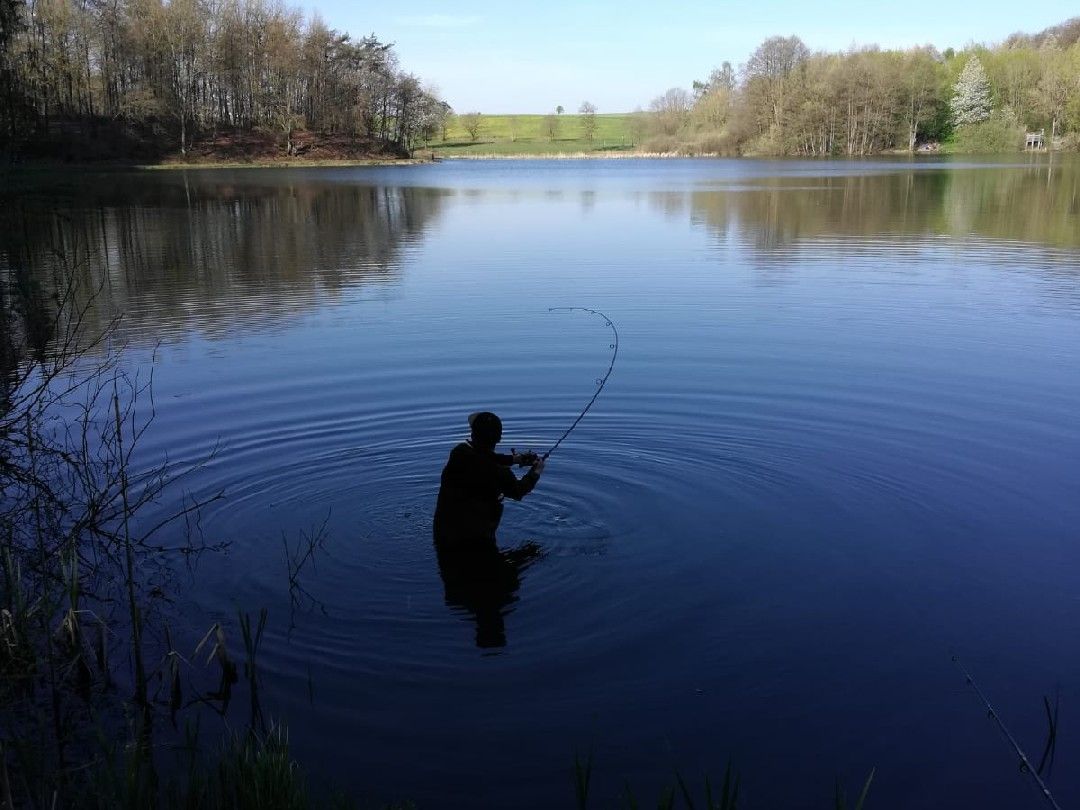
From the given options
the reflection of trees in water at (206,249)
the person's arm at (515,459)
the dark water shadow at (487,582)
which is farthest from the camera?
the reflection of trees in water at (206,249)

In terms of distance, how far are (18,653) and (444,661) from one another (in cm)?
266

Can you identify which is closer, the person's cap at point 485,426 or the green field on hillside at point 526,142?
the person's cap at point 485,426

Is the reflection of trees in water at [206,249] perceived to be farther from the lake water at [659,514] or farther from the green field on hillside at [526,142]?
the green field on hillside at [526,142]

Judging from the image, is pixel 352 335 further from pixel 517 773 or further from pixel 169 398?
pixel 517 773

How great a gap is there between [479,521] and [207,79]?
109358mm

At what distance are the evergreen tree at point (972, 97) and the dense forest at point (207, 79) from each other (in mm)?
68503

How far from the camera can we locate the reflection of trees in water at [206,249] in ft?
60.8

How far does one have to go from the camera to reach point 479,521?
8039 mm

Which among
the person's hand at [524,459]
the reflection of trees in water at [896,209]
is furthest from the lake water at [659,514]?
the reflection of trees in water at [896,209]

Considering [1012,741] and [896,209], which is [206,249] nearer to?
[1012,741]

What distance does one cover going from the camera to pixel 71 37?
295ft

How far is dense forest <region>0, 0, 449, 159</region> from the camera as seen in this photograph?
86188 millimetres

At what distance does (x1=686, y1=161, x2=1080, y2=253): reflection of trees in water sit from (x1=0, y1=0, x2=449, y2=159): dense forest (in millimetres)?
52863

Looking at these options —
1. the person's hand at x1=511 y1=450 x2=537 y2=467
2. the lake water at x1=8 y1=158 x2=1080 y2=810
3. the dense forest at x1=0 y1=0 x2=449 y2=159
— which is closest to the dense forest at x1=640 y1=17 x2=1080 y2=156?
the dense forest at x1=0 y1=0 x2=449 y2=159
